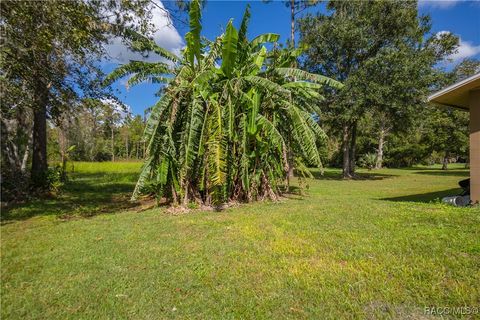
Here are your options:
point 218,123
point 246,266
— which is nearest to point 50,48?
point 218,123

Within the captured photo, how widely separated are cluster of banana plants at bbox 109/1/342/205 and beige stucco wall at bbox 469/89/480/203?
12.5 ft

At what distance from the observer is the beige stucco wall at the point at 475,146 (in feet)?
23.6

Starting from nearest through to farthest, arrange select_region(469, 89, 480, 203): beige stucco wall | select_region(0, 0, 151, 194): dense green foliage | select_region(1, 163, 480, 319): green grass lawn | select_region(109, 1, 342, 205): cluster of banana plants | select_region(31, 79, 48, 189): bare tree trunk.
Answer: select_region(1, 163, 480, 319): green grass lawn
select_region(0, 0, 151, 194): dense green foliage
select_region(469, 89, 480, 203): beige stucco wall
select_region(109, 1, 342, 205): cluster of banana plants
select_region(31, 79, 48, 189): bare tree trunk

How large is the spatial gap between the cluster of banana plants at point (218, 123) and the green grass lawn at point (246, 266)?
1.72m

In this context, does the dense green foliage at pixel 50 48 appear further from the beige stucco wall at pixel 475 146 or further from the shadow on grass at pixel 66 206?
the beige stucco wall at pixel 475 146

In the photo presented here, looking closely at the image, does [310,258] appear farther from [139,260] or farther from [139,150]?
[139,150]

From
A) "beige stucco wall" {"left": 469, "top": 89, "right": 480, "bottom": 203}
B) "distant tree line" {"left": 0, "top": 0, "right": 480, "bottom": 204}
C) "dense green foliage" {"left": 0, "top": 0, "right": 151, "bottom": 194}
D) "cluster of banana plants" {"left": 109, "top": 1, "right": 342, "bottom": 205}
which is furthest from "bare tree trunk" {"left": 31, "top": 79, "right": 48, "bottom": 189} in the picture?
"beige stucco wall" {"left": 469, "top": 89, "right": 480, "bottom": 203}

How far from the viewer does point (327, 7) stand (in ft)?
65.6

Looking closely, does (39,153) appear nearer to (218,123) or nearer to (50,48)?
(50,48)

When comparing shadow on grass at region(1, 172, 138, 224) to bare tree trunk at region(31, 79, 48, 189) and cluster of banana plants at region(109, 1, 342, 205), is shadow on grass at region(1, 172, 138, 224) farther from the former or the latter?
cluster of banana plants at region(109, 1, 342, 205)

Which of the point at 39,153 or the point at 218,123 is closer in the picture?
the point at 218,123

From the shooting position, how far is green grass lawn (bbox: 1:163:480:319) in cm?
290

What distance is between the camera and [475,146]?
7250mm

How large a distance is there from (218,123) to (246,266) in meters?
4.45
